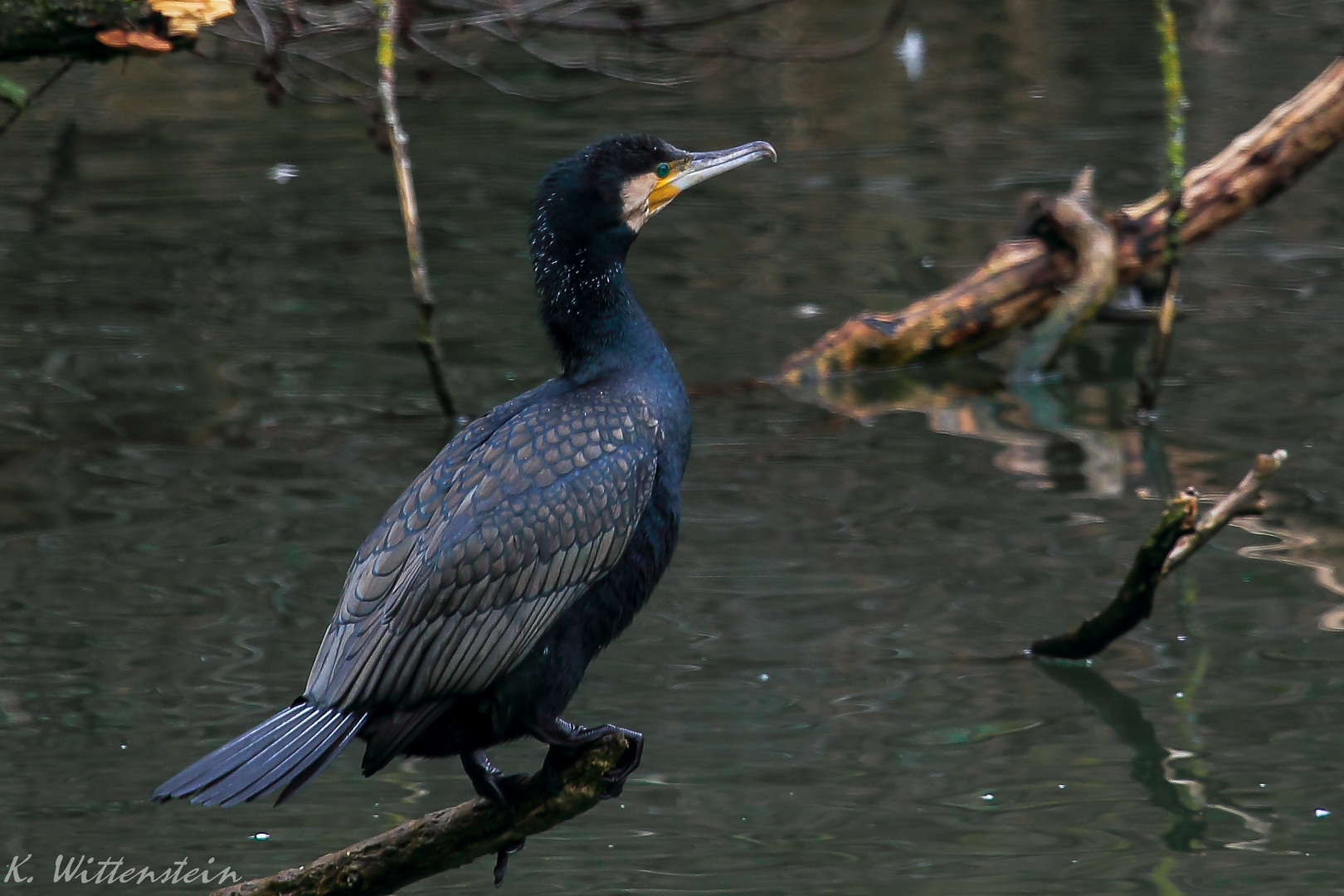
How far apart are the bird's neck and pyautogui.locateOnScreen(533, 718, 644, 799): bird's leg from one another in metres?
0.79

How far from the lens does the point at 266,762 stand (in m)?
2.84

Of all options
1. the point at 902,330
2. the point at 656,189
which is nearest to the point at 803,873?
the point at 656,189

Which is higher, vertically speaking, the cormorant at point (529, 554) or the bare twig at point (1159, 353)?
the cormorant at point (529, 554)

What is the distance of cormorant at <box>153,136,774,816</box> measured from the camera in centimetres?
306

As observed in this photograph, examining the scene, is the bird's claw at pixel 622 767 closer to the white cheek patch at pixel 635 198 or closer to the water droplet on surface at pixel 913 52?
the white cheek patch at pixel 635 198

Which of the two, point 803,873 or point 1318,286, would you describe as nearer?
point 803,873

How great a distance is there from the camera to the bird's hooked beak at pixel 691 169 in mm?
3711

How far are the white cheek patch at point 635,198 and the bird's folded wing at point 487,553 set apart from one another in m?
0.46

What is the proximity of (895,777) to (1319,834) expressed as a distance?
106cm

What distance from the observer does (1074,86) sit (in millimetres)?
13305

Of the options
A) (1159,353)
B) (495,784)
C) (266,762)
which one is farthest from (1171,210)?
(266,762)

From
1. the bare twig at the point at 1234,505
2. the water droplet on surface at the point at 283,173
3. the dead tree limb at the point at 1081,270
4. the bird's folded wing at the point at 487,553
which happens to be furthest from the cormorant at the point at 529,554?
the water droplet on surface at the point at 283,173

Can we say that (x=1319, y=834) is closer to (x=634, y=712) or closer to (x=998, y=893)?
(x=998, y=893)

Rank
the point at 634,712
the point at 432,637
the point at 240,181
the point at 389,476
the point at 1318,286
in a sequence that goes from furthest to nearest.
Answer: the point at 240,181, the point at 1318,286, the point at 389,476, the point at 634,712, the point at 432,637
